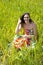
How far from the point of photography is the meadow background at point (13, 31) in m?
5.72

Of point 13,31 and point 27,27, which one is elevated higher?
point 27,27

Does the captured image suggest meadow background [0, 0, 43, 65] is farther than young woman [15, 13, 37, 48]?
No

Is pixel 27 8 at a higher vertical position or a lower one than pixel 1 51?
higher

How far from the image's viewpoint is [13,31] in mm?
7055

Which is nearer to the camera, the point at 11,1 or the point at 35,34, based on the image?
the point at 35,34

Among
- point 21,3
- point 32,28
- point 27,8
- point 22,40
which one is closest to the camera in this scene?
point 22,40

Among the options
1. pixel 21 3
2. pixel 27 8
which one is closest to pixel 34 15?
pixel 27 8

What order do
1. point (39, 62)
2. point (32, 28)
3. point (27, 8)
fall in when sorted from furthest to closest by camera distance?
point (27, 8) < point (32, 28) < point (39, 62)

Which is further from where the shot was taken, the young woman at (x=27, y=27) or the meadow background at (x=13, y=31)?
the young woman at (x=27, y=27)

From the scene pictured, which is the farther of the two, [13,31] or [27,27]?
[13,31]

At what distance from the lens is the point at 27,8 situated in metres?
8.55

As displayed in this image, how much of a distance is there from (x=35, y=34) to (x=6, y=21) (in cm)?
156

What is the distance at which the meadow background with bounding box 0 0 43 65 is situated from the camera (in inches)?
225

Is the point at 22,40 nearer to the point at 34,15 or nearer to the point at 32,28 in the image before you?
the point at 32,28
